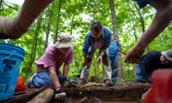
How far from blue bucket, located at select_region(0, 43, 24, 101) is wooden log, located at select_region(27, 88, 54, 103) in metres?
0.36

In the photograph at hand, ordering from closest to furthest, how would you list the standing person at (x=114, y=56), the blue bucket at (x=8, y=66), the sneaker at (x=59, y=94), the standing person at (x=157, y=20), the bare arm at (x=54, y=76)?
the standing person at (x=157, y=20) < the blue bucket at (x=8, y=66) < the sneaker at (x=59, y=94) < the bare arm at (x=54, y=76) < the standing person at (x=114, y=56)

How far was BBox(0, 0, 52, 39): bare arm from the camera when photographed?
1.06 meters

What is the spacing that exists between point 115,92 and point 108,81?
765 mm

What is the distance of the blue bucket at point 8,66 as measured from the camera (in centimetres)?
428

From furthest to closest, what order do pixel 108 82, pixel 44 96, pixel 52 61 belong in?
pixel 108 82, pixel 52 61, pixel 44 96

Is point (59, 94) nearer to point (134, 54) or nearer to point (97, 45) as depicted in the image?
point (97, 45)

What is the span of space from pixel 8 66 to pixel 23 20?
337 centimetres

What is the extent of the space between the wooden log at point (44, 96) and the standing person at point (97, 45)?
182cm

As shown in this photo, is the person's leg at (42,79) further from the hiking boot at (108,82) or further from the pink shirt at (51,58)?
the hiking boot at (108,82)

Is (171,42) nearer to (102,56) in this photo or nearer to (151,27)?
(102,56)

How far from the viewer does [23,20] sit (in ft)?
3.59

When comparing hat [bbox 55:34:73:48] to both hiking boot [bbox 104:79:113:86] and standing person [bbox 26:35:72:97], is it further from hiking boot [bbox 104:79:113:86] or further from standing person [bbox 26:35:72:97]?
hiking boot [bbox 104:79:113:86]

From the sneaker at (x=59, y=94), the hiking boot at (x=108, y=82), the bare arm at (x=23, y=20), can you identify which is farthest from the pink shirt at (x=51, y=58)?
the bare arm at (x=23, y=20)

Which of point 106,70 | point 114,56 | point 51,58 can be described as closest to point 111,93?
point 51,58
